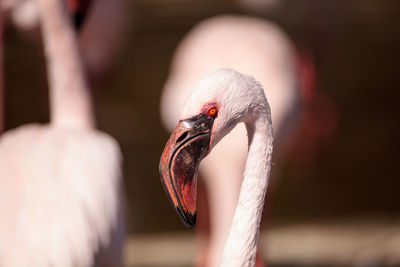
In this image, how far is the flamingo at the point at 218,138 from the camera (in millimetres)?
1975

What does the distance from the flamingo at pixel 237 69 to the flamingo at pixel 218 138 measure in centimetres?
152

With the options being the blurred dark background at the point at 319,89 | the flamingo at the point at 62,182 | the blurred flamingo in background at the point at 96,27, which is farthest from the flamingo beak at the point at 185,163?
the blurred flamingo in background at the point at 96,27

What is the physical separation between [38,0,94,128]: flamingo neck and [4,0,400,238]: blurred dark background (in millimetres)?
1431

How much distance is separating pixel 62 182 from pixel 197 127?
1.01 meters

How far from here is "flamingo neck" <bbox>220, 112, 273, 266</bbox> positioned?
2.05 meters

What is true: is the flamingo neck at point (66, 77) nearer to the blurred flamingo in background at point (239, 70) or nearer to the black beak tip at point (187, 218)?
the blurred flamingo in background at point (239, 70)

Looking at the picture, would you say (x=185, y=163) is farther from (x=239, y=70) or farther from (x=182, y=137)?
(x=239, y=70)

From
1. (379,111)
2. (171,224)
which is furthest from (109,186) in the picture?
(379,111)

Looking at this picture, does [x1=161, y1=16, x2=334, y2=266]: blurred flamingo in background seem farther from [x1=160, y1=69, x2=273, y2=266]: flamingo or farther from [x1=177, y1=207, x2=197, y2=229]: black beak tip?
[x1=177, y1=207, x2=197, y2=229]: black beak tip

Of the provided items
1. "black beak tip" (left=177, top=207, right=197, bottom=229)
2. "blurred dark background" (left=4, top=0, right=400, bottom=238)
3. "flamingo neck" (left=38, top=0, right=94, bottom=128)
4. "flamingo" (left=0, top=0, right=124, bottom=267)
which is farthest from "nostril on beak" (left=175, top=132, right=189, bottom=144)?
"blurred dark background" (left=4, top=0, right=400, bottom=238)

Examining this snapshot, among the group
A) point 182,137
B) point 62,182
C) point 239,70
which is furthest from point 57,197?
point 239,70

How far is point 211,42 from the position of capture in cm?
461

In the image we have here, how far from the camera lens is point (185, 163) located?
1.99 meters

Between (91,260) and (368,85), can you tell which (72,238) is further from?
(368,85)
